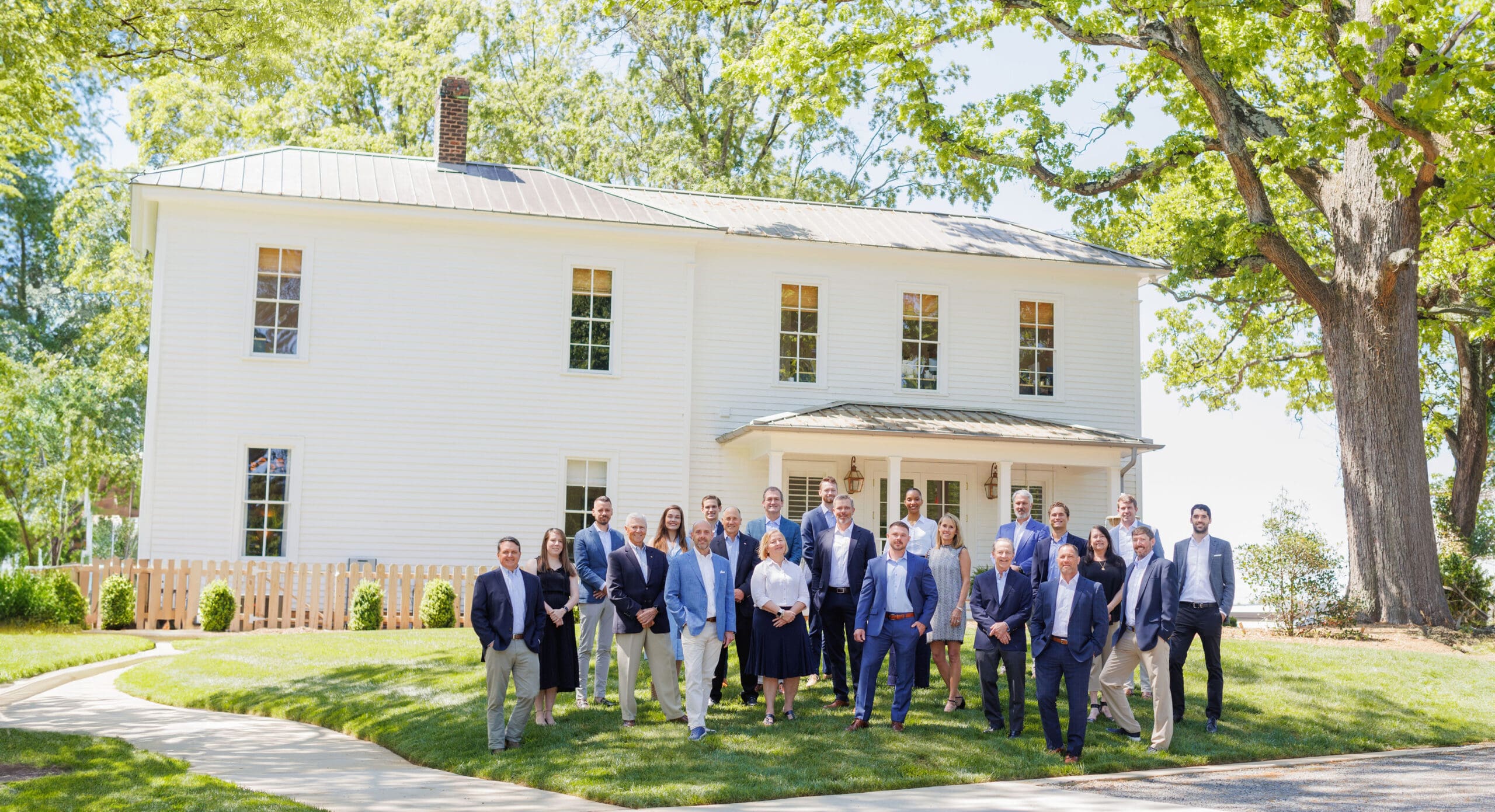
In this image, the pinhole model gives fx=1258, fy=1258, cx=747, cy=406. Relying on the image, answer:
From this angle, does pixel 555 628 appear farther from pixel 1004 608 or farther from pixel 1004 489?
pixel 1004 489

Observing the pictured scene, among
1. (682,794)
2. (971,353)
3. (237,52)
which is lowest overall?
(682,794)

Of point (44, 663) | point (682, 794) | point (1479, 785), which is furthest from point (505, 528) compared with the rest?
point (1479, 785)

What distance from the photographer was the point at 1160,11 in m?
18.2

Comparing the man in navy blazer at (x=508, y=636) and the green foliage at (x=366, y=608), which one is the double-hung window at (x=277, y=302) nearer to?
the green foliage at (x=366, y=608)

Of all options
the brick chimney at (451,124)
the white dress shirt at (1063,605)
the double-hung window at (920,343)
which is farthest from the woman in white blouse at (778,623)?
the brick chimney at (451,124)

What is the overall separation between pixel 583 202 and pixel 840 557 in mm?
11439

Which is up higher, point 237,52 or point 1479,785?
point 237,52

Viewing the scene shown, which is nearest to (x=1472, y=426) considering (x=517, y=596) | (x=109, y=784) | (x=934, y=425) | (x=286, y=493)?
(x=934, y=425)

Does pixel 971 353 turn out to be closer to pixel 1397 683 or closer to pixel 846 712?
pixel 1397 683

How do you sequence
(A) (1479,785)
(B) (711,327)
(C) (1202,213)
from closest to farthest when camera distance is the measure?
(A) (1479,785), (B) (711,327), (C) (1202,213)

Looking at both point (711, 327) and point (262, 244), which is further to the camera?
point (711, 327)

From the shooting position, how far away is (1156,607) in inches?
395

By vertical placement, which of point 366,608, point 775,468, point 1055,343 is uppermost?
point 1055,343

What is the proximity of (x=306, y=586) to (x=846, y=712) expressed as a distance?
32.3ft
